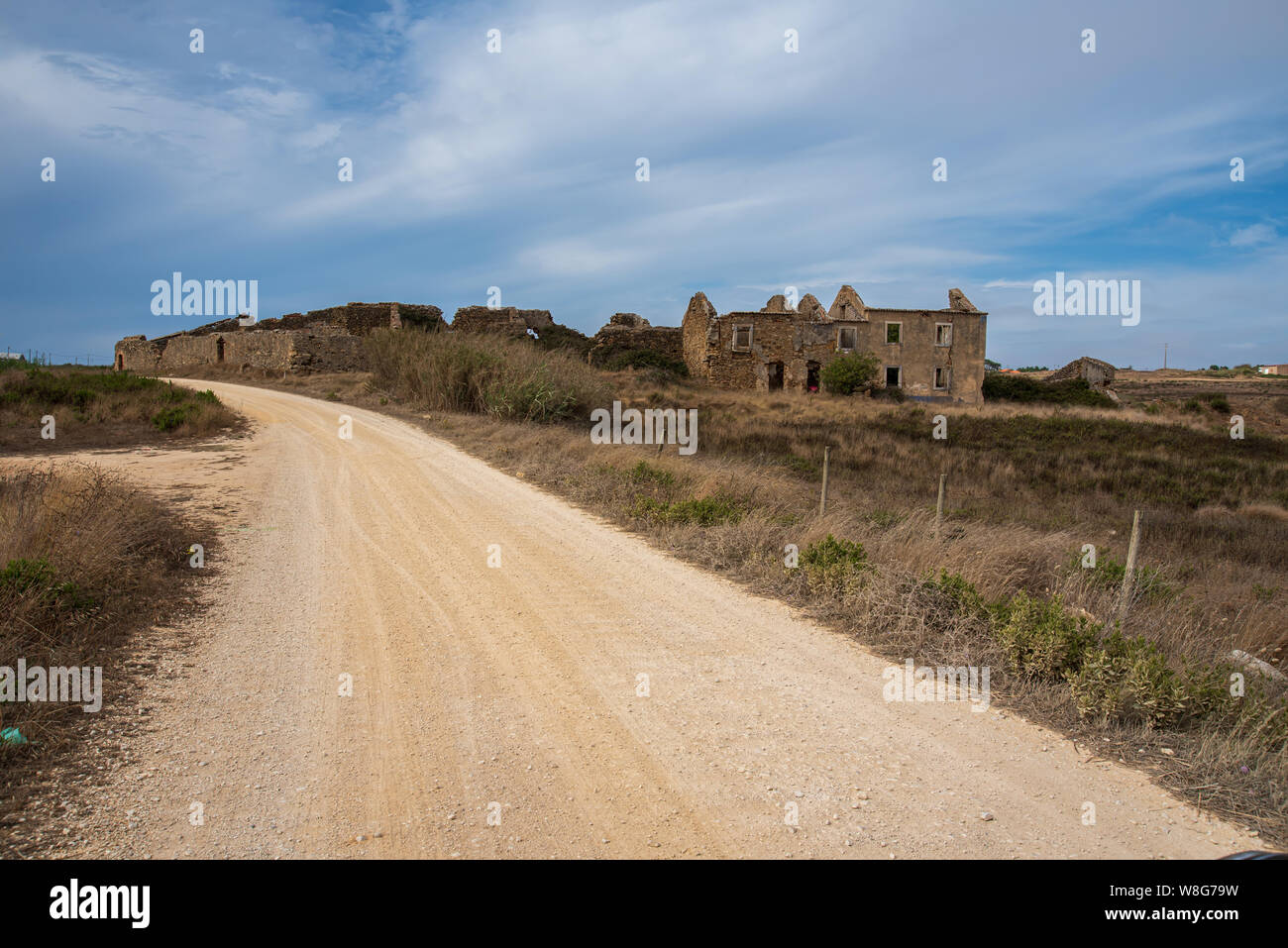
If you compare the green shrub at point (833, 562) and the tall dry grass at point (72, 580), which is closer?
the tall dry grass at point (72, 580)

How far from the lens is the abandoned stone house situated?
Answer: 43.4 m

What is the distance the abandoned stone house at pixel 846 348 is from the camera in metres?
43.4

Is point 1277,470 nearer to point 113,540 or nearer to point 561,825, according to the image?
point 561,825

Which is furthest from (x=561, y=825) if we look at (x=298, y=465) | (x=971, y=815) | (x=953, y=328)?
(x=953, y=328)

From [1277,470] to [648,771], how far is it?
26334 mm

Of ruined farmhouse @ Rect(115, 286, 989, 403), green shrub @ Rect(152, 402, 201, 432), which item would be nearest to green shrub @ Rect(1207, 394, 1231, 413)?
ruined farmhouse @ Rect(115, 286, 989, 403)

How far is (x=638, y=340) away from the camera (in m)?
48.2

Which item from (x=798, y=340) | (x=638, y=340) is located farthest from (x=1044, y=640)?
(x=638, y=340)

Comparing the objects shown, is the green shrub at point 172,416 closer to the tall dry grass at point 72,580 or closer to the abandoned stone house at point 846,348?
the tall dry grass at point 72,580

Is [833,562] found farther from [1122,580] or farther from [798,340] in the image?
[798,340]

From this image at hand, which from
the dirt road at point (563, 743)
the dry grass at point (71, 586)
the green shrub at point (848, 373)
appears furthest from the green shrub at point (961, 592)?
the green shrub at point (848, 373)

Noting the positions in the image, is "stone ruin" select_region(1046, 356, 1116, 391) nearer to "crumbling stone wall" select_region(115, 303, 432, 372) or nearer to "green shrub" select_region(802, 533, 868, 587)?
"crumbling stone wall" select_region(115, 303, 432, 372)

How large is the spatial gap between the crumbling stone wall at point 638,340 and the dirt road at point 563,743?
40607mm

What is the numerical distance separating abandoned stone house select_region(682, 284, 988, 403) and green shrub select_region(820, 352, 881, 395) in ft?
5.72
